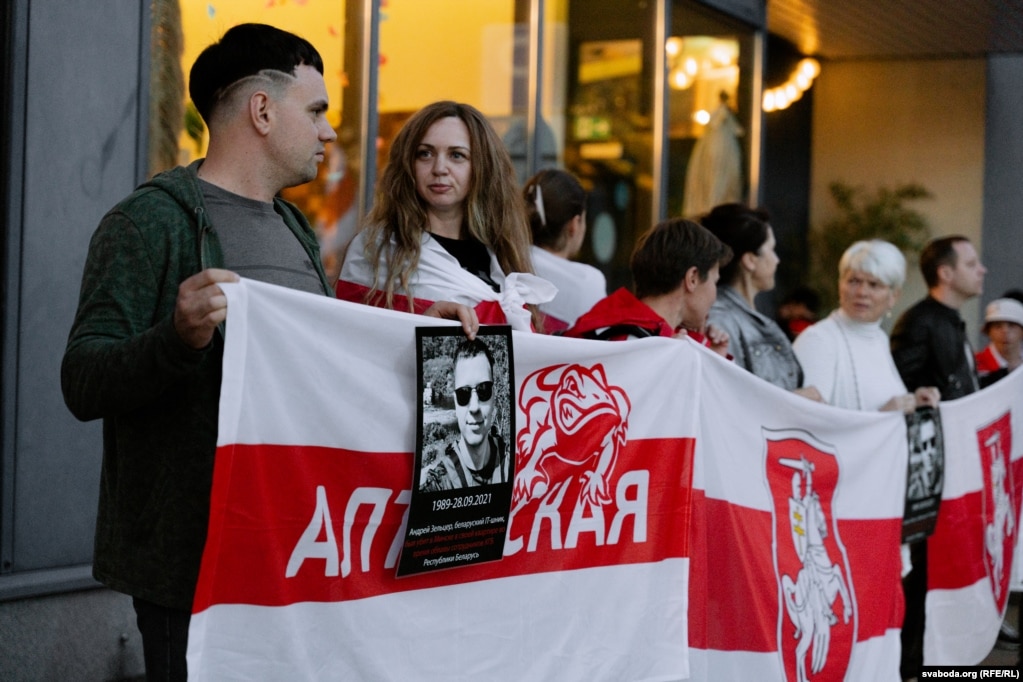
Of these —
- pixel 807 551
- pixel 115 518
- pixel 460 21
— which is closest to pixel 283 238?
pixel 115 518

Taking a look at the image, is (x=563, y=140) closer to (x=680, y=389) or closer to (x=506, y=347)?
(x=680, y=389)

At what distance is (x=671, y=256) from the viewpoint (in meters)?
4.35

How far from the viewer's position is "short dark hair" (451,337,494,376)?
10.0 ft

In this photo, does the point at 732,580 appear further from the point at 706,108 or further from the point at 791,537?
the point at 706,108

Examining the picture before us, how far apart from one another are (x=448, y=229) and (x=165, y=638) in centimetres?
170

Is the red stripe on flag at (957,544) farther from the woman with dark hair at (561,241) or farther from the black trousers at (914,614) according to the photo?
the woman with dark hair at (561,241)

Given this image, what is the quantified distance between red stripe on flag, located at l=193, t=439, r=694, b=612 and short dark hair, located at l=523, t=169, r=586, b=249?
1.89 m

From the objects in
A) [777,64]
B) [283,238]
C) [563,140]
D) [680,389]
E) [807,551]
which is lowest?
[807,551]

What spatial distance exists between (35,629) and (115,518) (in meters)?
2.36

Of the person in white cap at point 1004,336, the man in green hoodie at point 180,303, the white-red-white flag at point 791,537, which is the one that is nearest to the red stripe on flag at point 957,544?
the white-red-white flag at point 791,537

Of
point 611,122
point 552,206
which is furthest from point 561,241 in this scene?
point 611,122

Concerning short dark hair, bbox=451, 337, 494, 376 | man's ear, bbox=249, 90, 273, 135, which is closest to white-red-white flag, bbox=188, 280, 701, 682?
short dark hair, bbox=451, 337, 494, 376

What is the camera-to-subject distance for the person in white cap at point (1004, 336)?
28.3 feet

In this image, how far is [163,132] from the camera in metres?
5.52
